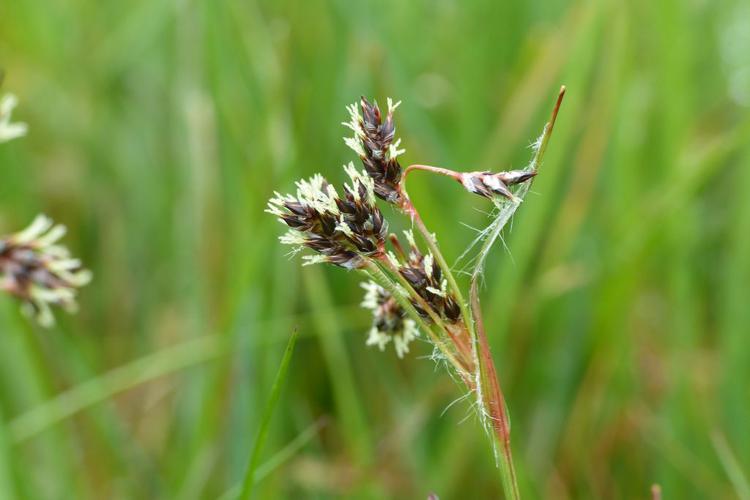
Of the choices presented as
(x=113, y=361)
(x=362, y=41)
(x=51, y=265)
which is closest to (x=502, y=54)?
(x=362, y=41)

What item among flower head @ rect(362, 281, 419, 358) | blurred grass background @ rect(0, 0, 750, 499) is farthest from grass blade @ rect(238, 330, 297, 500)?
blurred grass background @ rect(0, 0, 750, 499)

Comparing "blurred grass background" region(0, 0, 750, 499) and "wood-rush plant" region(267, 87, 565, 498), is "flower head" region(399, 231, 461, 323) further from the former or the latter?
"blurred grass background" region(0, 0, 750, 499)

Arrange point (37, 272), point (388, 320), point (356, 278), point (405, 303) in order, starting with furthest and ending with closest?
point (356, 278), point (37, 272), point (388, 320), point (405, 303)

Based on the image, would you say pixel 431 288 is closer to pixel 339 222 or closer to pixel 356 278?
pixel 339 222

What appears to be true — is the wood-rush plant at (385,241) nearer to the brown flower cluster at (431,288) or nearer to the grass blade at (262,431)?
the brown flower cluster at (431,288)

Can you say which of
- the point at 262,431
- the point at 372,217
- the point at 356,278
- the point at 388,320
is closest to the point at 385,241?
the point at 372,217
